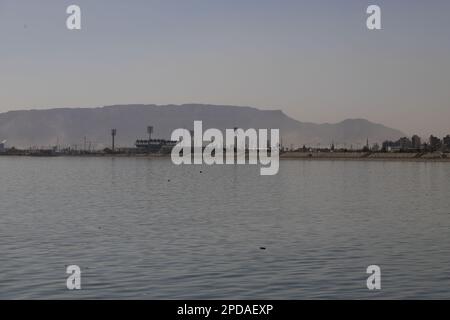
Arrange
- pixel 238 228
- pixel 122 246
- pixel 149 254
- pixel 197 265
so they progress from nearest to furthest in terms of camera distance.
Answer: pixel 197 265 < pixel 149 254 < pixel 122 246 < pixel 238 228

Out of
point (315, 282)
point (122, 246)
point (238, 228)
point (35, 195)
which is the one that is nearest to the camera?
point (315, 282)

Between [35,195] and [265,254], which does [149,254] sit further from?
[35,195]

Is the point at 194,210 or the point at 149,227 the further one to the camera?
the point at 194,210

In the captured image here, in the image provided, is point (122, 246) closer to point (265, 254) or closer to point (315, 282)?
point (265, 254)

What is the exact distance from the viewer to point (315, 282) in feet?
94.9

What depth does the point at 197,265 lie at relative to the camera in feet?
108
